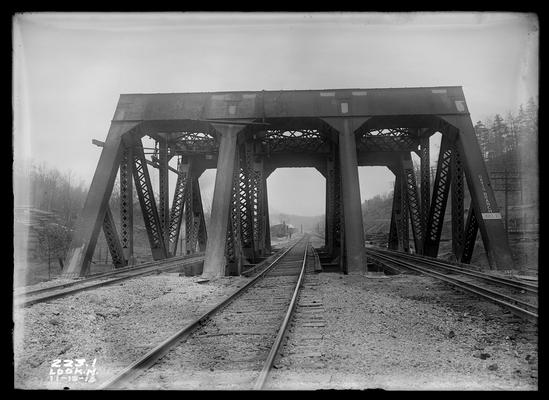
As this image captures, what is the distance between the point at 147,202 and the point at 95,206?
3.98 meters

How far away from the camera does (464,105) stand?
13688mm

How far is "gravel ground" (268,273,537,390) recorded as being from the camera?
159 inches

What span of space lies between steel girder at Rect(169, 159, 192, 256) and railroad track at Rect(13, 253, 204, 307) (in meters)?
1.93

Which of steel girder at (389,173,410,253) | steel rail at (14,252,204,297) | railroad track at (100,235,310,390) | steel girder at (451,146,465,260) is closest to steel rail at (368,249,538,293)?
steel girder at (451,146,465,260)

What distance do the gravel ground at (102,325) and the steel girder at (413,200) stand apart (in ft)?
39.1

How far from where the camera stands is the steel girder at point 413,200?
19562 millimetres

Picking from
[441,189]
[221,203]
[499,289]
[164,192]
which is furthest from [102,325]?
[441,189]

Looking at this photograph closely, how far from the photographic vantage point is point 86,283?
1083cm

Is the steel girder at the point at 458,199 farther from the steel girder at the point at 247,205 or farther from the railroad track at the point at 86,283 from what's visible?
the railroad track at the point at 86,283

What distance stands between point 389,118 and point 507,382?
35.7 ft

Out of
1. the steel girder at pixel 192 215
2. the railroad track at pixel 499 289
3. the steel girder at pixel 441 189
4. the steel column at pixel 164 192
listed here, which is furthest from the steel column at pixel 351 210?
the steel girder at pixel 192 215

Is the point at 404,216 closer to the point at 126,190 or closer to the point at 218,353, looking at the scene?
the point at 126,190
